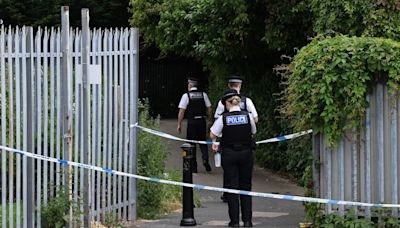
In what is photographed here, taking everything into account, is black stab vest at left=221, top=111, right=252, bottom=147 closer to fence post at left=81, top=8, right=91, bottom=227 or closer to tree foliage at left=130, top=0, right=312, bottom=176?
fence post at left=81, top=8, right=91, bottom=227

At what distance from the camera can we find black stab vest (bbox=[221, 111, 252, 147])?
10.2 metres

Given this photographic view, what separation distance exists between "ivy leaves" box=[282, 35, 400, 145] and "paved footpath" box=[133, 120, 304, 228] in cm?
219

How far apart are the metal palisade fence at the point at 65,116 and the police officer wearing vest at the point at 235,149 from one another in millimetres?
1250

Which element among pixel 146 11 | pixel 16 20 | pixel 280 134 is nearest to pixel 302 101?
pixel 280 134

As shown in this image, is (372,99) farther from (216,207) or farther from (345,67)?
(216,207)

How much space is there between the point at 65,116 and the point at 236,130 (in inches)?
87.7

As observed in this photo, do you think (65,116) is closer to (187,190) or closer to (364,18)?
(187,190)

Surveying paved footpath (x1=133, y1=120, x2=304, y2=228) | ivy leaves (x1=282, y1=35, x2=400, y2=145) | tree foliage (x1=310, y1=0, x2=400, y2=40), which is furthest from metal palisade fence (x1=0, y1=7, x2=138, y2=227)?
tree foliage (x1=310, y1=0, x2=400, y2=40)

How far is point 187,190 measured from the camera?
10.4m

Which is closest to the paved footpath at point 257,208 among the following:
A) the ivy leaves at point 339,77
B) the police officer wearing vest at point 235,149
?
the police officer wearing vest at point 235,149

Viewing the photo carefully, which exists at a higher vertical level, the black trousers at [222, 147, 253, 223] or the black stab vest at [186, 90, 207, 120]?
the black stab vest at [186, 90, 207, 120]

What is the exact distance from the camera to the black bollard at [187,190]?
1027cm

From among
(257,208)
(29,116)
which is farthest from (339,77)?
(257,208)

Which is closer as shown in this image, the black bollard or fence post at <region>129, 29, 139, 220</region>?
the black bollard
